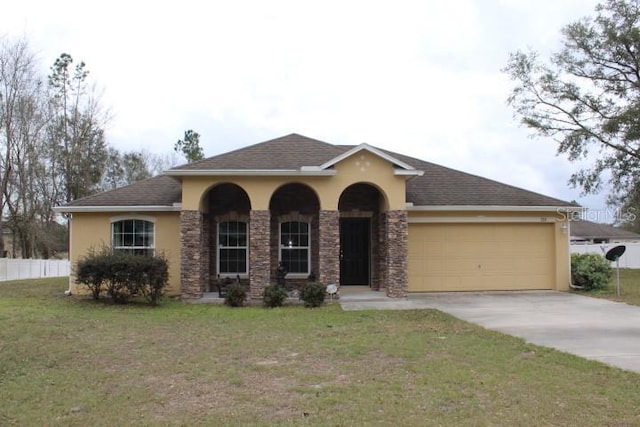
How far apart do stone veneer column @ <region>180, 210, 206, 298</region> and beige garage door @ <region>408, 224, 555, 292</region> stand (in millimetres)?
6666

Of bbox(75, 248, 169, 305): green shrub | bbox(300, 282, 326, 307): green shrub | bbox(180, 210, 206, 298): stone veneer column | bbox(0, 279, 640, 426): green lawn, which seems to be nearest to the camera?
bbox(0, 279, 640, 426): green lawn

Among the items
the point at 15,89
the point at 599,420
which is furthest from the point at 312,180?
the point at 15,89

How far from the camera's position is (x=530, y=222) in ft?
57.7

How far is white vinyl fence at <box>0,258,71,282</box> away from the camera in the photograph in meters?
28.1

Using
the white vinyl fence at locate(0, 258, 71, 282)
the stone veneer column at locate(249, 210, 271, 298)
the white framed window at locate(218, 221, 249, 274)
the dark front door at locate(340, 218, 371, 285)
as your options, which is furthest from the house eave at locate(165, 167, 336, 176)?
the white vinyl fence at locate(0, 258, 71, 282)

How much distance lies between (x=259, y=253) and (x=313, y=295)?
226cm

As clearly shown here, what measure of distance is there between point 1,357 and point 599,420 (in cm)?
809

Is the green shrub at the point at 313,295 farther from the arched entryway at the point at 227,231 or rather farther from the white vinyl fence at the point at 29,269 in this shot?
the white vinyl fence at the point at 29,269

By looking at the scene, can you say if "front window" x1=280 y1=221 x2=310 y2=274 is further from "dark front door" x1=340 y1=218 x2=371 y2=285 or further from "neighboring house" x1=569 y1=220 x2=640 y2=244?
"neighboring house" x1=569 y1=220 x2=640 y2=244

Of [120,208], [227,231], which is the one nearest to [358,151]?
[227,231]

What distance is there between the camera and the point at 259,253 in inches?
606

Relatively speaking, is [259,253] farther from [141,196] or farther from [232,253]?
[141,196]

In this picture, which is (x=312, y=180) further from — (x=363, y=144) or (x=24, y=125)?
(x=24, y=125)

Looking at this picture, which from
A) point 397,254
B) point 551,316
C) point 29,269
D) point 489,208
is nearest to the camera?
point 551,316
